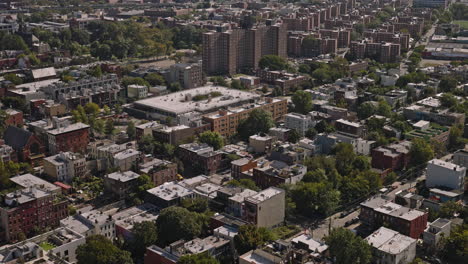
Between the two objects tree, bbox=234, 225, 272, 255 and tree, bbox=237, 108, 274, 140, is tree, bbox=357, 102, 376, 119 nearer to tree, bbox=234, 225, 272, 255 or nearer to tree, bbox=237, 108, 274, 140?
tree, bbox=237, 108, 274, 140

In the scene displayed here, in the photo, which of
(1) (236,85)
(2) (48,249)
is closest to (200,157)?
(2) (48,249)

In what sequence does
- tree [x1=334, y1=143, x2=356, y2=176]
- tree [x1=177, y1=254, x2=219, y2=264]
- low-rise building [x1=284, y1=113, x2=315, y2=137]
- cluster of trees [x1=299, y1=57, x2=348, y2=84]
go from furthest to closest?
cluster of trees [x1=299, y1=57, x2=348, y2=84] → low-rise building [x1=284, y1=113, x2=315, y2=137] → tree [x1=334, y1=143, x2=356, y2=176] → tree [x1=177, y1=254, x2=219, y2=264]

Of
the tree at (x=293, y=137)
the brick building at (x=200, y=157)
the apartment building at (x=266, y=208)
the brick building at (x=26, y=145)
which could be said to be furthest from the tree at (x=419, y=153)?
the brick building at (x=26, y=145)

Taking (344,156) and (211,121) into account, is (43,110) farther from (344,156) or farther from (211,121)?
(344,156)

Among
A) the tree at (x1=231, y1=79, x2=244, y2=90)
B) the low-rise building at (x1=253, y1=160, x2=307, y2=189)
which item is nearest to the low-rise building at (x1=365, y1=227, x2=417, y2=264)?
the low-rise building at (x1=253, y1=160, x2=307, y2=189)

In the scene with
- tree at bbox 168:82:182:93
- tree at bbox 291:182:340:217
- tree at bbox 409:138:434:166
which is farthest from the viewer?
tree at bbox 168:82:182:93

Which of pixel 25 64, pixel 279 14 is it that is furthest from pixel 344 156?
pixel 279 14

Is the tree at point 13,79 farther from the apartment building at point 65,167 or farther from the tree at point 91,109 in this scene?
the apartment building at point 65,167
